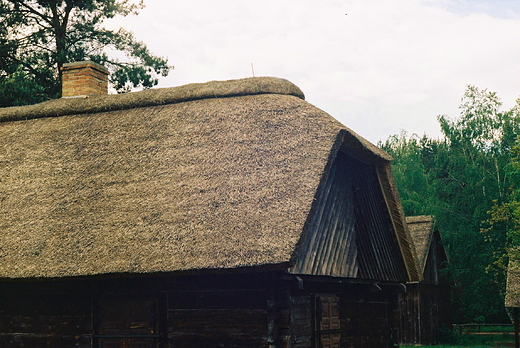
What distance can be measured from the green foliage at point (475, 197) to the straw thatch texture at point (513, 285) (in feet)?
16.1

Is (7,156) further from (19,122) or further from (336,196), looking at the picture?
(336,196)

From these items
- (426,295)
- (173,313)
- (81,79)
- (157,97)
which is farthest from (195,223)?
(426,295)

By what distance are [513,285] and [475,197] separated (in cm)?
916

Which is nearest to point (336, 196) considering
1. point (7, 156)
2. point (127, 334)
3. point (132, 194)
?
point (132, 194)

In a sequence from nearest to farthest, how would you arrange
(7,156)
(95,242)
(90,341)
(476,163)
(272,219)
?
1. (272,219)
2. (95,242)
3. (90,341)
4. (7,156)
5. (476,163)

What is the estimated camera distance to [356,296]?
11.0m

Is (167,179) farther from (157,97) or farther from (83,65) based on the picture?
(83,65)

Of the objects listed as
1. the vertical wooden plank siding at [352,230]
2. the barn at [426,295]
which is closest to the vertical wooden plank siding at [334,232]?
the vertical wooden plank siding at [352,230]

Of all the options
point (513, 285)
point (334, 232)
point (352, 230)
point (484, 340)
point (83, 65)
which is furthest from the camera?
point (484, 340)

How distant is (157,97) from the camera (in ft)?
35.7

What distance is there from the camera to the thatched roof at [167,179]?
24.4ft

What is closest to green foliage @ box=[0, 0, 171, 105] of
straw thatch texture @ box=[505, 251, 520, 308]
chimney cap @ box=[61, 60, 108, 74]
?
chimney cap @ box=[61, 60, 108, 74]

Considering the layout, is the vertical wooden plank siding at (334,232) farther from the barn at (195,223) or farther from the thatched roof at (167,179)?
the thatched roof at (167,179)

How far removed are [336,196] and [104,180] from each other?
149 inches
